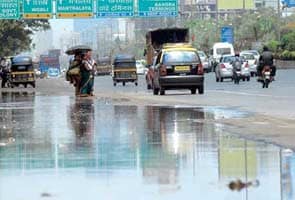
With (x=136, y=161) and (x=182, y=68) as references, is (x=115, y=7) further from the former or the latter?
(x=136, y=161)

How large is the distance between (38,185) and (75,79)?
2492 cm

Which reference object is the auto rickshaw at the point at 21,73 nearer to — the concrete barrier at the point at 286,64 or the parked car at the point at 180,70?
the parked car at the point at 180,70

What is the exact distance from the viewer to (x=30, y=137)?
609 inches

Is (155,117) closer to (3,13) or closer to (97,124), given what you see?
(97,124)

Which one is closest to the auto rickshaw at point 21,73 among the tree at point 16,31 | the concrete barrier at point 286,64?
the tree at point 16,31

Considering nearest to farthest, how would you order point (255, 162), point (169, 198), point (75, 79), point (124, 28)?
point (169, 198) → point (255, 162) → point (75, 79) → point (124, 28)

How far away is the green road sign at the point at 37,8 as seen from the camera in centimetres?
5734

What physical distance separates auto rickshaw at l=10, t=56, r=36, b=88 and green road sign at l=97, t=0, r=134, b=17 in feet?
18.6

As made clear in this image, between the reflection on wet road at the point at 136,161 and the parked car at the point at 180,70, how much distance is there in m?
13.9

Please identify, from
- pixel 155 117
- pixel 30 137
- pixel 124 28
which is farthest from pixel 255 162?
pixel 124 28

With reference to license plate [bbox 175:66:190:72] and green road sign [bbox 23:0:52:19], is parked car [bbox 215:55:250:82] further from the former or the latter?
license plate [bbox 175:66:190:72]

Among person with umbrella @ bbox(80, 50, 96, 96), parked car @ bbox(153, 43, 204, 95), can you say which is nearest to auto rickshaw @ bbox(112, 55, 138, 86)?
person with umbrella @ bbox(80, 50, 96, 96)

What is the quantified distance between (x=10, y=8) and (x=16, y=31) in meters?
17.1

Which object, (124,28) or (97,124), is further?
(124,28)
